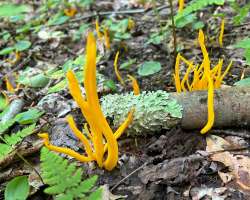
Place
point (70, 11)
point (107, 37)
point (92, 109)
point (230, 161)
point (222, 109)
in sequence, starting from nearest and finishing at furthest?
point (92, 109) < point (230, 161) < point (222, 109) < point (107, 37) < point (70, 11)

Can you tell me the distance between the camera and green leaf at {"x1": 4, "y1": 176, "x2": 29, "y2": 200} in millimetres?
1774

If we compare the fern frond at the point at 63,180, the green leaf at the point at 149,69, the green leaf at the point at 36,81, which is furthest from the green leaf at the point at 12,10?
the green leaf at the point at 149,69

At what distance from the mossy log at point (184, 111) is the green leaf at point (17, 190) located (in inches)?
26.4

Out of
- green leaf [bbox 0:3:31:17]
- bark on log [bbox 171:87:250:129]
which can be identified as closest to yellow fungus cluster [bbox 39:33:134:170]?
green leaf [bbox 0:3:31:17]

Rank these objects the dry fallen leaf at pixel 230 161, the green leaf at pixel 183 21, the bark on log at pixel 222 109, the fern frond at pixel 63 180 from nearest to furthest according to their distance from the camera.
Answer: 1. the fern frond at pixel 63 180
2. the dry fallen leaf at pixel 230 161
3. the bark on log at pixel 222 109
4. the green leaf at pixel 183 21

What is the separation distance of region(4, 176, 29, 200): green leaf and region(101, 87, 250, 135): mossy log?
0.67 m

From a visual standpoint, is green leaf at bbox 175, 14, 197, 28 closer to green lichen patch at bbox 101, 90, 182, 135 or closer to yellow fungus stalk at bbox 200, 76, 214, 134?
green lichen patch at bbox 101, 90, 182, 135

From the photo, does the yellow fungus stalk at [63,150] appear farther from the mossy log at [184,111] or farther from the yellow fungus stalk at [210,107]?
the yellow fungus stalk at [210,107]

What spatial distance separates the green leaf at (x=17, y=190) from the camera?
177cm

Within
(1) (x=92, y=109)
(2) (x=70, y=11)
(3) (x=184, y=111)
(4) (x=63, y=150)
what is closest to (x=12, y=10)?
(1) (x=92, y=109)

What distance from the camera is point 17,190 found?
1.81 m

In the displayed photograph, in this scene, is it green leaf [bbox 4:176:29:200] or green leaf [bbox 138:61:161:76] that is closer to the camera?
green leaf [bbox 4:176:29:200]

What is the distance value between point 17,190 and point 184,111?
106 cm

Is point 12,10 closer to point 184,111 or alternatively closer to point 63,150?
point 63,150
